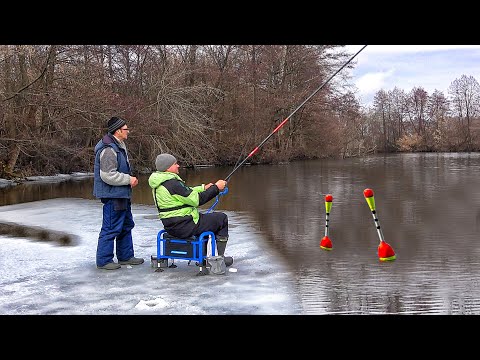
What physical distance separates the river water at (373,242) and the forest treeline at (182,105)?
4.76m

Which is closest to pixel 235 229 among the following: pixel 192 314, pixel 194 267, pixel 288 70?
pixel 194 267

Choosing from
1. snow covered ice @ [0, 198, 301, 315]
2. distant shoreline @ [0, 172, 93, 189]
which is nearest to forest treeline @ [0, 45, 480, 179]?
distant shoreline @ [0, 172, 93, 189]

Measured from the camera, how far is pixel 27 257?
764cm

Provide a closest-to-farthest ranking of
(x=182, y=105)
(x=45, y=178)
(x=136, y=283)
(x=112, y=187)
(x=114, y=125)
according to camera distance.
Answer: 1. (x=136, y=283)
2. (x=112, y=187)
3. (x=114, y=125)
4. (x=45, y=178)
5. (x=182, y=105)

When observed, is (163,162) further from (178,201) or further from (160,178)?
(178,201)

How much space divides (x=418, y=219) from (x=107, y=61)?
2358 cm

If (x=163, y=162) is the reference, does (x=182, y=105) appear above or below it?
above

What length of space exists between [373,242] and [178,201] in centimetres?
355

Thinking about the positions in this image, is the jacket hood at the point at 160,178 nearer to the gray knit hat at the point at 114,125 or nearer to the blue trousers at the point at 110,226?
the blue trousers at the point at 110,226

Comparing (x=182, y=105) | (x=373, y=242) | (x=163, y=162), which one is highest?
(x=182, y=105)

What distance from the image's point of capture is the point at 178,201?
637cm

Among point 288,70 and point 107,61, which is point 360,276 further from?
point 288,70

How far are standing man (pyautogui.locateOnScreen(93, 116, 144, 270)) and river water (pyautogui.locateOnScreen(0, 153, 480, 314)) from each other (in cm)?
214

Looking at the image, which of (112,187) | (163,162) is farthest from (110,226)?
(163,162)
